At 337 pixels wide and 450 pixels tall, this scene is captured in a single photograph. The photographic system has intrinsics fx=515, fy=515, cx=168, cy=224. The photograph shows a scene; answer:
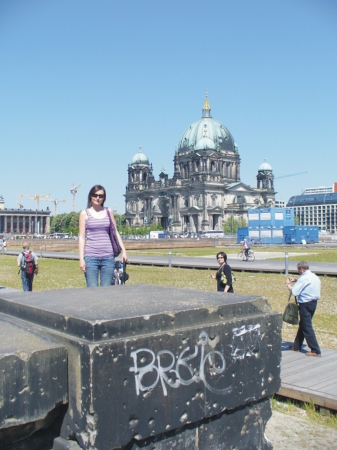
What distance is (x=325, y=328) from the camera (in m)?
8.57

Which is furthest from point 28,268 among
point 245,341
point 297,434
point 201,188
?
point 201,188

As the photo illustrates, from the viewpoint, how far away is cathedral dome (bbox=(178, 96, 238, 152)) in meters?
112

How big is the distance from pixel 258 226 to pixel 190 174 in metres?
57.5

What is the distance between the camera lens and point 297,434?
3928mm

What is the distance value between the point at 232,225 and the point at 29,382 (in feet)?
342

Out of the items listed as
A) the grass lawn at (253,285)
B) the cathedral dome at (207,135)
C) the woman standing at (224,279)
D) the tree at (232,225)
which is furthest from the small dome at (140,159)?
the woman standing at (224,279)

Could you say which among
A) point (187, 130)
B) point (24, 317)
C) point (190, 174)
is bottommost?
point (24, 317)

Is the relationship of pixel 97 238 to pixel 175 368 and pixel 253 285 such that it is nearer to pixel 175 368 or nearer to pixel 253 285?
pixel 175 368

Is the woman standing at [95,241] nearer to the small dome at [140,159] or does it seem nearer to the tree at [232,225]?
the tree at [232,225]

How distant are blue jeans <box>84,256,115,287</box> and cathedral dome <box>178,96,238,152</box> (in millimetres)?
106194

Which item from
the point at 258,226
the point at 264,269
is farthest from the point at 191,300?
the point at 258,226

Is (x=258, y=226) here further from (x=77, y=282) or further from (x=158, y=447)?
(x=158, y=447)

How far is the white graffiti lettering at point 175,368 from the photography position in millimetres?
2455

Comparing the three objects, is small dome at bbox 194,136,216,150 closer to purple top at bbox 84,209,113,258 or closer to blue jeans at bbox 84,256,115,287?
purple top at bbox 84,209,113,258
